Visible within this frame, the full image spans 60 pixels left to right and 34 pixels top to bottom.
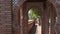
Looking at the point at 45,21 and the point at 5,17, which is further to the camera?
the point at 45,21

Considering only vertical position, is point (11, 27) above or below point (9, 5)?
below

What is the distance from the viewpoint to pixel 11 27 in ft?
15.6

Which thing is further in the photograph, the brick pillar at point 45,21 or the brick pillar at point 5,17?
the brick pillar at point 45,21

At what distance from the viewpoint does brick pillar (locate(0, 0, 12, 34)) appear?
15.3 ft

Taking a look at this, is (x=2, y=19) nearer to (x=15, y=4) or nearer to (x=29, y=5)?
(x=15, y=4)

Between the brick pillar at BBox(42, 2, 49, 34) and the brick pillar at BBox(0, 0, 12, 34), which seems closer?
the brick pillar at BBox(0, 0, 12, 34)

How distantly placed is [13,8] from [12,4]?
4.2 inches

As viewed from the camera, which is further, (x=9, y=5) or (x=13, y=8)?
(x=13, y=8)

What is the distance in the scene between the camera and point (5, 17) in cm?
469

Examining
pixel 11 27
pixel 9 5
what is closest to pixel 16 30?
pixel 11 27

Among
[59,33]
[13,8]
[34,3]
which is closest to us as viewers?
[59,33]

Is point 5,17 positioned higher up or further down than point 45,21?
higher up

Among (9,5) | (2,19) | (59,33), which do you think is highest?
(9,5)

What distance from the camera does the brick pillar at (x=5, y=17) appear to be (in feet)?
15.3
